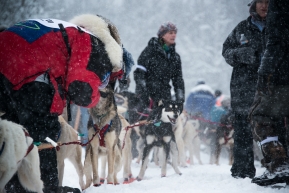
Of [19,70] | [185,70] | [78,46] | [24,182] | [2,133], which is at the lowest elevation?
[24,182]

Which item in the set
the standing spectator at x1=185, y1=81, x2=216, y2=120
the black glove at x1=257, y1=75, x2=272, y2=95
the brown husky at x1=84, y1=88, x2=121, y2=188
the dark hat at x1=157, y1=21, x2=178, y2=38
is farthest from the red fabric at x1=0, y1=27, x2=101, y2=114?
the standing spectator at x1=185, y1=81, x2=216, y2=120

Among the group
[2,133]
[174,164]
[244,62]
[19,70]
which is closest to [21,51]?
[19,70]

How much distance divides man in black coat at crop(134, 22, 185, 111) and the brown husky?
1.11 m

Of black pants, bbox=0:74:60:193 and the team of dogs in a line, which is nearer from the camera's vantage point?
the team of dogs in a line

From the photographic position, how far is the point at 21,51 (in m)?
1.59

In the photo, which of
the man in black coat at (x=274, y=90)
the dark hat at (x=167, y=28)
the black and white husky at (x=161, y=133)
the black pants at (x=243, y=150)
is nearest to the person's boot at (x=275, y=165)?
the man in black coat at (x=274, y=90)

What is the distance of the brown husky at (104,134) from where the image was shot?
10.0 ft

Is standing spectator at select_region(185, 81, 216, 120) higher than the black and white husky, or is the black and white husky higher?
standing spectator at select_region(185, 81, 216, 120)

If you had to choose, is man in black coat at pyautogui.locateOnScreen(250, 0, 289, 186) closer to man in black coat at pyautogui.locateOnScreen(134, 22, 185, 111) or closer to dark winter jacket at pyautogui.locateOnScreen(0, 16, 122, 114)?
dark winter jacket at pyautogui.locateOnScreen(0, 16, 122, 114)

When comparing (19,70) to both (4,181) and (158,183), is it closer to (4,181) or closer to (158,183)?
(4,181)

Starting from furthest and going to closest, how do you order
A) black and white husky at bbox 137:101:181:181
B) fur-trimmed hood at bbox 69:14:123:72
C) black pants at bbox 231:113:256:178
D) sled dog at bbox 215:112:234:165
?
sled dog at bbox 215:112:234:165 → black and white husky at bbox 137:101:181:181 → black pants at bbox 231:113:256:178 → fur-trimmed hood at bbox 69:14:123:72

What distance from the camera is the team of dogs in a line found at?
127cm

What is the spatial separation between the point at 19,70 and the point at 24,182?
1.76ft

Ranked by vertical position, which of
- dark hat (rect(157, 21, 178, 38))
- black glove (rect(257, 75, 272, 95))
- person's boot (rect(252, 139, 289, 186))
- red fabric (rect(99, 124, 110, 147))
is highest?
dark hat (rect(157, 21, 178, 38))
